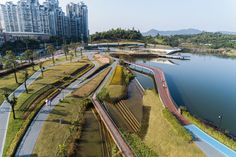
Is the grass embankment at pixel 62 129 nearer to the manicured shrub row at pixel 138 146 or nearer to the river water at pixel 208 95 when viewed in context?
the manicured shrub row at pixel 138 146

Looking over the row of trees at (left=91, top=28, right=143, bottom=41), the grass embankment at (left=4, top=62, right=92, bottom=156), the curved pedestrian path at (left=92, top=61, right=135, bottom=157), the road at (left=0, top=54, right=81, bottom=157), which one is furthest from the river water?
the row of trees at (left=91, top=28, right=143, bottom=41)

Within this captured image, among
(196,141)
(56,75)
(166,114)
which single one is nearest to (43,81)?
(56,75)

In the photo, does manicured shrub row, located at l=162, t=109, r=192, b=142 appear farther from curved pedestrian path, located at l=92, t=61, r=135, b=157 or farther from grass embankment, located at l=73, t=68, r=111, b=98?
grass embankment, located at l=73, t=68, r=111, b=98

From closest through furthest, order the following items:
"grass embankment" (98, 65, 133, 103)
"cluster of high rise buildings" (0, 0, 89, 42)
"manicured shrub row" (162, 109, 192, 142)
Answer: "manicured shrub row" (162, 109, 192, 142) < "grass embankment" (98, 65, 133, 103) < "cluster of high rise buildings" (0, 0, 89, 42)

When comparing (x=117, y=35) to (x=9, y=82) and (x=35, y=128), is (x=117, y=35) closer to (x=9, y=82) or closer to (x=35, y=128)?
(x=9, y=82)

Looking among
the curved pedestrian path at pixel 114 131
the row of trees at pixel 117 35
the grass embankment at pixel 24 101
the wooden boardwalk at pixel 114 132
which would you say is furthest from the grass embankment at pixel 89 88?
the row of trees at pixel 117 35

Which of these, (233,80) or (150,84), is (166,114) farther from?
(233,80)
